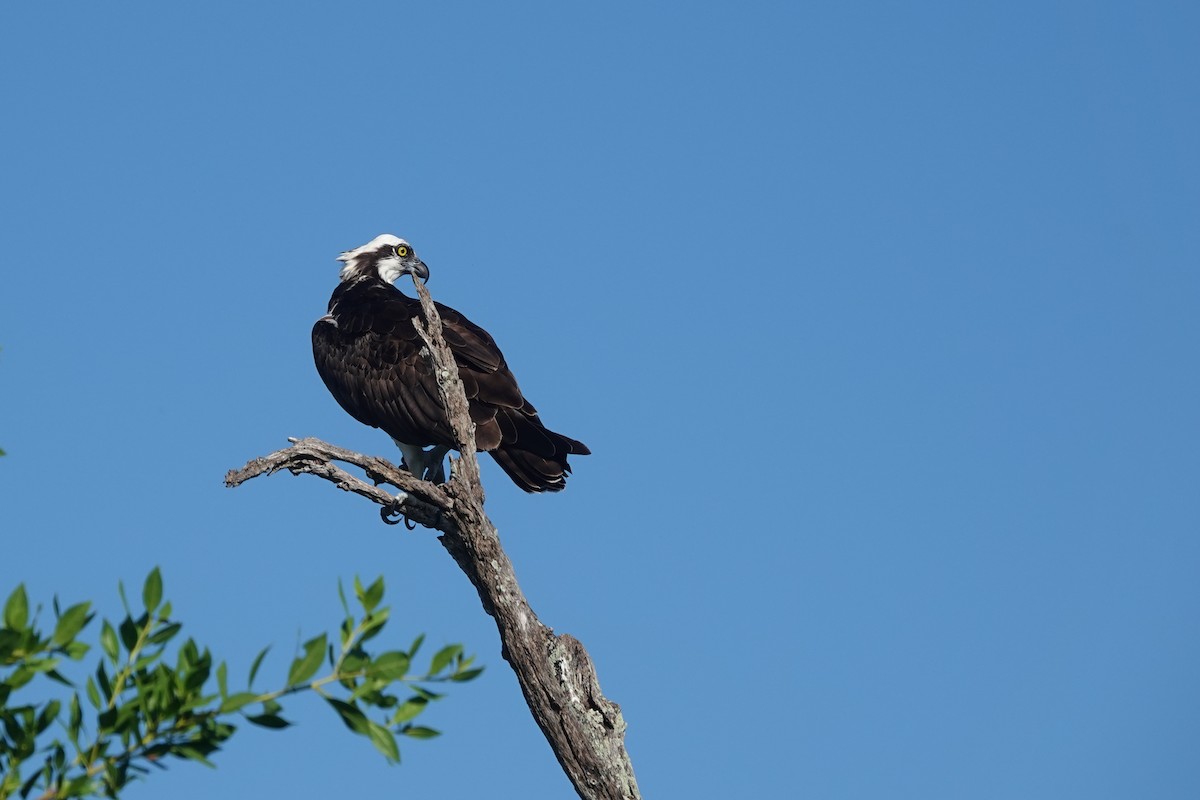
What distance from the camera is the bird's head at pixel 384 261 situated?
1238cm

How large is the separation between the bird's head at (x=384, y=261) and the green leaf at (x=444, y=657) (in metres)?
9.43

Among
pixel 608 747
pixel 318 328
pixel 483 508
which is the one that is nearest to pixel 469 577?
pixel 483 508

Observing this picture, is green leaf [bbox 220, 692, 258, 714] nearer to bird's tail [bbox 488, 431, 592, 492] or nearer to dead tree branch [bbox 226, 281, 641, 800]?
dead tree branch [bbox 226, 281, 641, 800]

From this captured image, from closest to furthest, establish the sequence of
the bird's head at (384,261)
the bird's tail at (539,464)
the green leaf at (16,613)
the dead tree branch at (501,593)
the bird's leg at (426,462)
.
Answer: the green leaf at (16,613) → the dead tree branch at (501,593) → the bird's tail at (539,464) → the bird's leg at (426,462) → the bird's head at (384,261)

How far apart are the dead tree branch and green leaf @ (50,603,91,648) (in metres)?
4.65

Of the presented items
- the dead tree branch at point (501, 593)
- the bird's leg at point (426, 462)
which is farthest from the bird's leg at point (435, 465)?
the dead tree branch at point (501, 593)

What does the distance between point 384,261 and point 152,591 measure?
31.3 ft

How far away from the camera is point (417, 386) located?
10117 millimetres

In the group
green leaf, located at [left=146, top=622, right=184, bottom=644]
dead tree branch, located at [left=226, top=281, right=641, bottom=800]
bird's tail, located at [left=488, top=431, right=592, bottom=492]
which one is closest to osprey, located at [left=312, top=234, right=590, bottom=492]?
bird's tail, located at [left=488, top=431, right=592, bottom=492]

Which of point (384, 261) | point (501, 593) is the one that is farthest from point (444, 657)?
point (384, 261)

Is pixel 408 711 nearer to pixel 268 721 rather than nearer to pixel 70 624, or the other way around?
pixel 268 721

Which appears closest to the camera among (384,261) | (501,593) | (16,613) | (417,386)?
(16,613)

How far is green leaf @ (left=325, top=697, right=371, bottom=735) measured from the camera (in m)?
3.00

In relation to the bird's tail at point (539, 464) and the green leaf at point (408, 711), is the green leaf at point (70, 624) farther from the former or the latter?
the bird's tail at point (539, 464)
